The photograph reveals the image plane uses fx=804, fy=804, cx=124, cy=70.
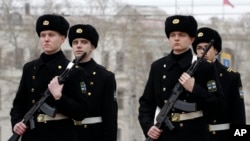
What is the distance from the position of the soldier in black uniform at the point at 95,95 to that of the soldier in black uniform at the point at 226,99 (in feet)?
3.72

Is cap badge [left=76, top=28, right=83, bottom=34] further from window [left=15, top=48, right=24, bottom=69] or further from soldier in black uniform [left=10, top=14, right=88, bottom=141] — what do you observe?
window [left=15, top=48, right=24, bottom=69]

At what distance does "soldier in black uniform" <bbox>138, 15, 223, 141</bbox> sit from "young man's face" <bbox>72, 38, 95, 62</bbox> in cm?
190

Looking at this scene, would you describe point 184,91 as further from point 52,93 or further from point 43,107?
point 43,107

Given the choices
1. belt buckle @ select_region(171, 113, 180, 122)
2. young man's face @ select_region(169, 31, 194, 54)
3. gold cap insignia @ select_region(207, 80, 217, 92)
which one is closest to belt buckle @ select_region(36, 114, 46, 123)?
belt buckle @ select_region(171, 113, 180, 122)

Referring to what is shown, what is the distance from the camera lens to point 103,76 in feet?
31.7

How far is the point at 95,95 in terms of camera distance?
945cm

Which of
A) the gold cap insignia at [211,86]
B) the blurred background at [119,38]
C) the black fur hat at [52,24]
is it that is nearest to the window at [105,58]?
the blurred background at [119,38]

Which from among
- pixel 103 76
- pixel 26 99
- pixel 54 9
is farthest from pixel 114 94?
pixel 54 9

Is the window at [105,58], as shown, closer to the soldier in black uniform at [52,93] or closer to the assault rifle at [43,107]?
the soldier in black uniform at [52,93]

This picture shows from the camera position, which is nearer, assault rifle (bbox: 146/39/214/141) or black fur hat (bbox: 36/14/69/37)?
assault rifle (bbox: 146/39/214/141)

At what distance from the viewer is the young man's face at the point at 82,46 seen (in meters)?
9.56

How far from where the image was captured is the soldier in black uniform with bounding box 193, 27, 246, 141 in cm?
930

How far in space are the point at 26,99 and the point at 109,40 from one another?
1374 inches

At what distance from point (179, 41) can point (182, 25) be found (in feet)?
0.59
